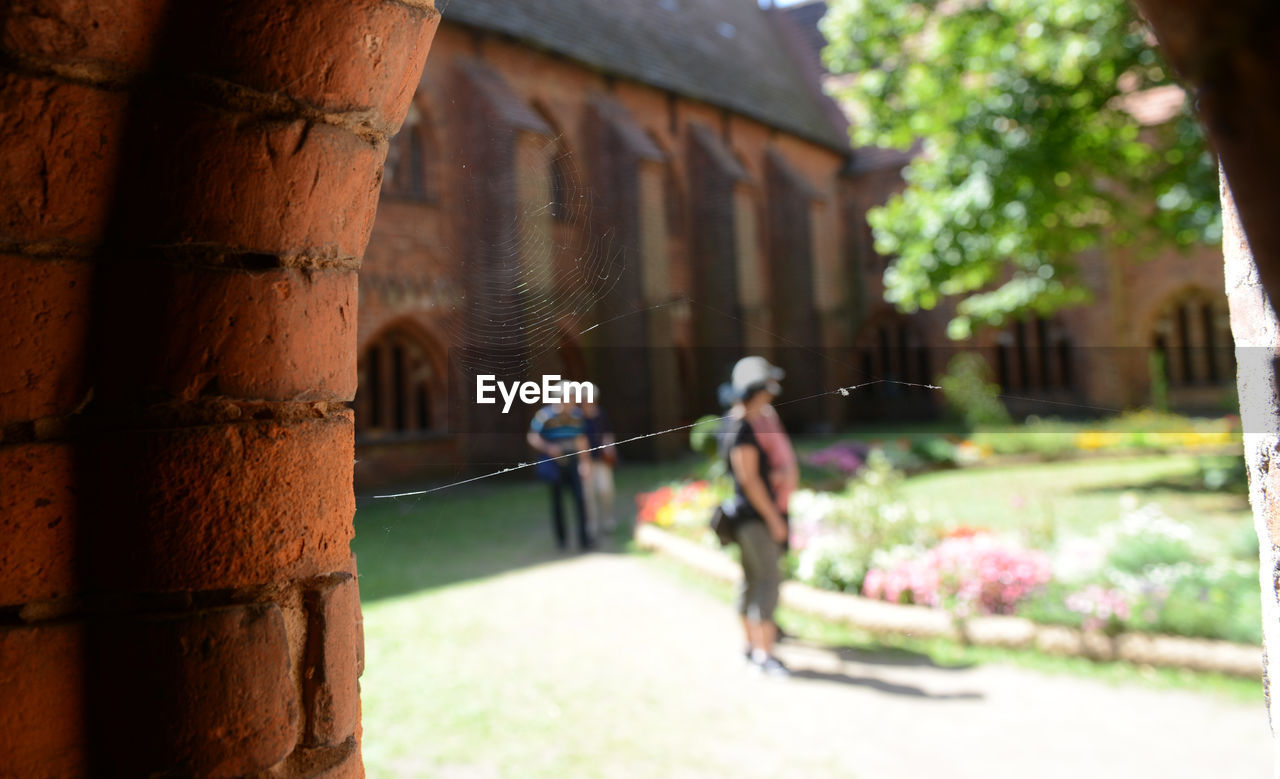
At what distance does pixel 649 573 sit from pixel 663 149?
44.1ft

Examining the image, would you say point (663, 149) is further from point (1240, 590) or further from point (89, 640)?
point (89, 640)

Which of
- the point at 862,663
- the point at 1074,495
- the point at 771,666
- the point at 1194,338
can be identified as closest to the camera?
the point at 771,666

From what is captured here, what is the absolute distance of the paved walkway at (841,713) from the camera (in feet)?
12.8

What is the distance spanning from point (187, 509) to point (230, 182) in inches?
16.6

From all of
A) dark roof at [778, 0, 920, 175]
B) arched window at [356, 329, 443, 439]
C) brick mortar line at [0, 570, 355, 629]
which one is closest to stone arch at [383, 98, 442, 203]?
arched window at [356, 329, 443, 439]

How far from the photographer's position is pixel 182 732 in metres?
1.12

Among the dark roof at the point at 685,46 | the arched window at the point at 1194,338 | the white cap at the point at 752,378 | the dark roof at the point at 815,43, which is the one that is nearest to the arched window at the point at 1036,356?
the arched window at the point at 1194,338

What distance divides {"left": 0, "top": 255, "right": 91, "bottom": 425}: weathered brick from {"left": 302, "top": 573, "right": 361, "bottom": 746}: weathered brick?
41 cm

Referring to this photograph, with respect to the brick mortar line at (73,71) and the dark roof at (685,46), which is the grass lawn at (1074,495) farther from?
the dark roof at (685,46)

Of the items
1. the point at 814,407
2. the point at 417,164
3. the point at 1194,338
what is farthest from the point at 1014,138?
the point at 1194,338

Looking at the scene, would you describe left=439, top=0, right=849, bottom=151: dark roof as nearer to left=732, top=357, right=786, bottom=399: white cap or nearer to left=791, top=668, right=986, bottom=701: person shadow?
left=732, top=357, right=786, bottom=399: white cap

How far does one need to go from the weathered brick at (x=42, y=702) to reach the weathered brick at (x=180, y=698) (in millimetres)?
23

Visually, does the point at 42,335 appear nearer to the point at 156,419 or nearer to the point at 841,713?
the point at 156,419

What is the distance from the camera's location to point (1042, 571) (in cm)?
576
